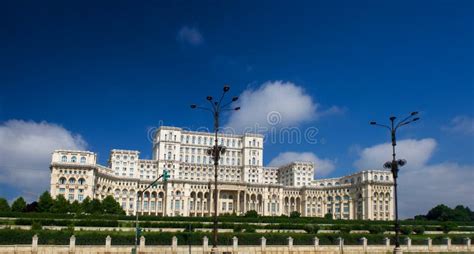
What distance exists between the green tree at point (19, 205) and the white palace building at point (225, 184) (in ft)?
80.5

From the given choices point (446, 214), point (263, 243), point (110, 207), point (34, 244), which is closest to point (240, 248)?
point (263, 243)

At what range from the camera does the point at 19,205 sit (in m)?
92.9

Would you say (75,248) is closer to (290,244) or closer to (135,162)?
(290,244)

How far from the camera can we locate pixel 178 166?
14312 cm

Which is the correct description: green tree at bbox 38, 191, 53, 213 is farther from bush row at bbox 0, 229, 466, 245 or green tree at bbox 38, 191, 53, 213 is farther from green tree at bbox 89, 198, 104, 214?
bush row at bbox 0, 229, 466, 245

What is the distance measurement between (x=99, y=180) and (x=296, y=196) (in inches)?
2550

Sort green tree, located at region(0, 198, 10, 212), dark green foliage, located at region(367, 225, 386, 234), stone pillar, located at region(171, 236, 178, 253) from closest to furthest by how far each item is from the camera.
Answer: stone pillar, located at region(171, 236, 178, 253)
dark green foliage, located at region(367, 225, 386, 234)
green tree, located at region(0, 198, 10, 212)

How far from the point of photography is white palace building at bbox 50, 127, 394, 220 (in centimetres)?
13288

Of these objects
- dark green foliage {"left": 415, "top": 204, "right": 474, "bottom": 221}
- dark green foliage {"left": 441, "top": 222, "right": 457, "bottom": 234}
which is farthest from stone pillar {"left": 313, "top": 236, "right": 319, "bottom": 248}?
dark green foliage {"left": 415, "top": 204, "right": 474, "bottom": 221}

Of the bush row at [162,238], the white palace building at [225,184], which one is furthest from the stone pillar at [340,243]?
the white palace building at [225,184]

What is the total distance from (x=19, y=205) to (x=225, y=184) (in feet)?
197

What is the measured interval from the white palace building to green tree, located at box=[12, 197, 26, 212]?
24544mm

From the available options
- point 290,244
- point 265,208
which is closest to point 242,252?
point 290,244

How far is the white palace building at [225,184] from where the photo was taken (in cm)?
13288
